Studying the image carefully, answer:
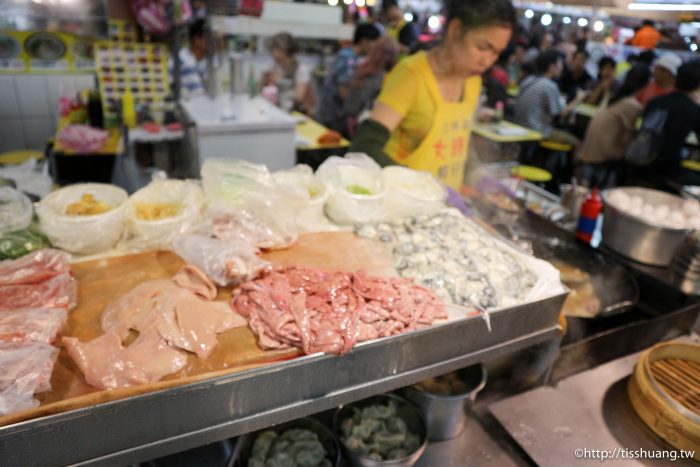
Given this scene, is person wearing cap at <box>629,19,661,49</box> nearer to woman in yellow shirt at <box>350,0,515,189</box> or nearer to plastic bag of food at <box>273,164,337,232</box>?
woman in yellow shirt at <box>350,0,515,189</box>

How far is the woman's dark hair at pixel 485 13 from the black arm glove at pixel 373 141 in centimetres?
73

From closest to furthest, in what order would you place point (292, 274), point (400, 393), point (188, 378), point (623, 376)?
1. point (188, 378)
2. point (292, 274)
3. point (400, 393)
4. point (623, 376)

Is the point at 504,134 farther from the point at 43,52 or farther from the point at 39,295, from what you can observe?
the point at 39,295

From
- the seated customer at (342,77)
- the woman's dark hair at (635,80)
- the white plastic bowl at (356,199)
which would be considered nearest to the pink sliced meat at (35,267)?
the white plastic bowl at (356,199)

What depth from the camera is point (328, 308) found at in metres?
1.60

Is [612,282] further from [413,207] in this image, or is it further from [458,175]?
[413,207]

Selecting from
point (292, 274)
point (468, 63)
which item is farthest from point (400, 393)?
point (468, 63)

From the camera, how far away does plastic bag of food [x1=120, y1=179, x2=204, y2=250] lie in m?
1.87

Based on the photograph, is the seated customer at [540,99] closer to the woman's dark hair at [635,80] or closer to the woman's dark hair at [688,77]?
the woman's dark hair at [635,80]

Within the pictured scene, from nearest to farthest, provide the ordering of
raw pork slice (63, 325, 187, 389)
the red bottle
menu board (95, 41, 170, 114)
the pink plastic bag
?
1. raw pork slice (63, 325, 187, 389)
2. the red bottle
3. the pink plastic bag
4. menu board (95, 41, 170, 114)

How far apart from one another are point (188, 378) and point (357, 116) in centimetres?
542

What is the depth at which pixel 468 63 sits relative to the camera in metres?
2.63

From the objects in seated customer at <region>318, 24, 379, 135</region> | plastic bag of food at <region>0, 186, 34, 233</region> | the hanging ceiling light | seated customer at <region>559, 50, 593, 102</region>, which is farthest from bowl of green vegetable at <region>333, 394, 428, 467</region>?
seated customer at <region>559, 50, 593, 102</region>

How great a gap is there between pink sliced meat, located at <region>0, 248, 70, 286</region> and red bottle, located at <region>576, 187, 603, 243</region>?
298 centimetres
